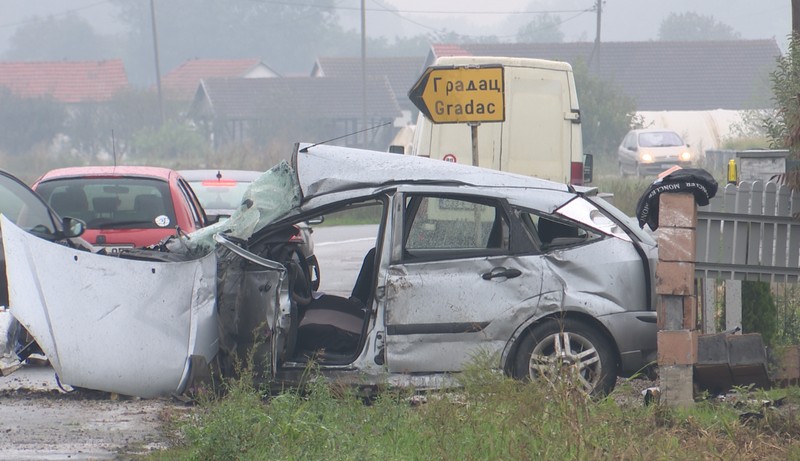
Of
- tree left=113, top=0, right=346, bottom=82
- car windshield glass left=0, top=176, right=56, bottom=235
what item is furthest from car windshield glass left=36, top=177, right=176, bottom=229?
tree left=113, top=0, right=346, bottom=82

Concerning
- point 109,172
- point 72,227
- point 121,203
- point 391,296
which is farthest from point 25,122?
point 391,296

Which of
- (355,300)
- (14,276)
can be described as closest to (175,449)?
(14,276)

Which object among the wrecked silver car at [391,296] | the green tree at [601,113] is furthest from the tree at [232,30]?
the wrecked silver car at [391,296]

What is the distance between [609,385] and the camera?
8.33 metres

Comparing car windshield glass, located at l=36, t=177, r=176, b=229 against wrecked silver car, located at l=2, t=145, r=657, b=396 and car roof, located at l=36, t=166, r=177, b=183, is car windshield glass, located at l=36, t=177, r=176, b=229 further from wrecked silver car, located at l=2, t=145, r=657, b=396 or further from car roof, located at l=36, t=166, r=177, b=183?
wrecked silver car, located at l=2, t=145, r=657, b=396

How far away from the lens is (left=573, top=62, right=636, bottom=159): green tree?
191 ft

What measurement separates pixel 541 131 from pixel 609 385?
21.3 feet

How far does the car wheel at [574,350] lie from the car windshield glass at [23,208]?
14.3 feet

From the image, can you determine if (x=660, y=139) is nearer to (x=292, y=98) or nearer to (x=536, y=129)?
(x=536, y=129)

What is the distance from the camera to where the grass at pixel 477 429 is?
636 centimetres

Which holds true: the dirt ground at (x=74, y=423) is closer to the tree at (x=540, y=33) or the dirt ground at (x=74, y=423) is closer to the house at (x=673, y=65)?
the house at (x=673, y=65)

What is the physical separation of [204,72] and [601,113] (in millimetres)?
53072

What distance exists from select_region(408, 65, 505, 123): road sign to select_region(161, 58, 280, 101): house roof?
294 ft

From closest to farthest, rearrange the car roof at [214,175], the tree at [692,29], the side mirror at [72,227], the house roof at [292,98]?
the side mirror at [72,227], the car roof at [214,175], the house roof at [292,98], the tree at [692,29]
